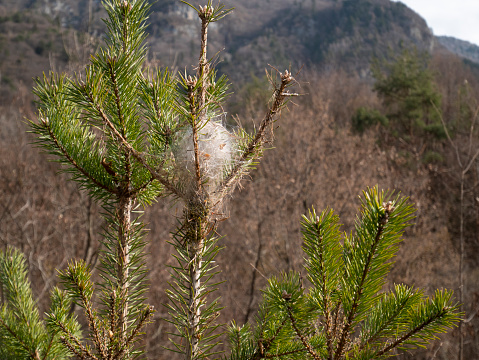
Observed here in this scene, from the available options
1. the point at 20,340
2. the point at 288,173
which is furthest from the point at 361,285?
the point at 288,173

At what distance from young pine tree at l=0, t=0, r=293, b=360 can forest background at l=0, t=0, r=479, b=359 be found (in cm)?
11

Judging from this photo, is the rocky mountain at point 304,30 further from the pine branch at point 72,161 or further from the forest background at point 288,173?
the pine branch at point 72,161

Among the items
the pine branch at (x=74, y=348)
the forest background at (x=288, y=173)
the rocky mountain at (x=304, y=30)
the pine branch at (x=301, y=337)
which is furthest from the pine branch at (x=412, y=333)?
the rocky mountain at (x=304, y=30)

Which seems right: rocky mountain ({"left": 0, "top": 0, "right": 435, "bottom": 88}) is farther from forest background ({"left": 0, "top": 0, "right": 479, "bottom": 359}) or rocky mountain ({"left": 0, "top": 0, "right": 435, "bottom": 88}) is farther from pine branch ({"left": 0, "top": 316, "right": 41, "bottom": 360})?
pine branch ({"left": 0, "top": 316, "right": 41, "bottom": 360})

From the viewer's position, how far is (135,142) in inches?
38.7

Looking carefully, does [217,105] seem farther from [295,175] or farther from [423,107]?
[423,107]

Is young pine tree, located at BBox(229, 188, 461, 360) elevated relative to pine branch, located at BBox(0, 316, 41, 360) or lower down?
elevated

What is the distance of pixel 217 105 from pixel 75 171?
0.46 metres

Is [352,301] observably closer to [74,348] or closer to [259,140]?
[259,140]

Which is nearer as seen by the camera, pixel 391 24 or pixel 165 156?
pixel 165 156

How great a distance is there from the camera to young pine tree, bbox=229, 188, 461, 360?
30.2 inches

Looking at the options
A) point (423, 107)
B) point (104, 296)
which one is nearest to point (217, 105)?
point (104, 296)

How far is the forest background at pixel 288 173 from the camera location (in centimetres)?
699

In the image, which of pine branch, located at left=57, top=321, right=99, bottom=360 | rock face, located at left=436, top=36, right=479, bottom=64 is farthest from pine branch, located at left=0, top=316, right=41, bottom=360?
rock face, located at left=436, top=36, right=479, bottom=64
